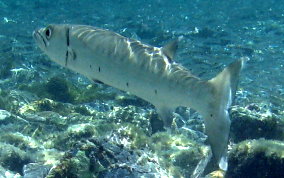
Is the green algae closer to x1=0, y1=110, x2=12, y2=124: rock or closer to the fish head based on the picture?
x1=0, y1=110, x2=12, y2=124: rock

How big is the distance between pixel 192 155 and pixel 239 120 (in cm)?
151

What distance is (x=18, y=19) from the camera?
25.4 meters

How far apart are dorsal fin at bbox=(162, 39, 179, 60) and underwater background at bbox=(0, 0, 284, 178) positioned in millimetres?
1852

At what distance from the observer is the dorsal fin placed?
408 centimetres

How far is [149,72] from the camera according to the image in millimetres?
3854

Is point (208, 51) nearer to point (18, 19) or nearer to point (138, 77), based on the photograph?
point (138, 77)

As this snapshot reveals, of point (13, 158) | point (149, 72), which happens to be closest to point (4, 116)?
point (13, 158)

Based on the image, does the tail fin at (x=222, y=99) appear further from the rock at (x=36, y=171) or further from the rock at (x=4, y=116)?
the rock at (x=4, y=116)

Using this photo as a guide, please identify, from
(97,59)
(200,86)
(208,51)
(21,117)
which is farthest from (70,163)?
(208,51)

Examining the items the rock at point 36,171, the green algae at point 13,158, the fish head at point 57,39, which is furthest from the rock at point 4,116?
the fish head at point 57,39

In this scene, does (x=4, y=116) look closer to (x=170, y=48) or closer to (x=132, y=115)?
(x=132, y=115)

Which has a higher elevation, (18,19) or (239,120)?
(239,120)

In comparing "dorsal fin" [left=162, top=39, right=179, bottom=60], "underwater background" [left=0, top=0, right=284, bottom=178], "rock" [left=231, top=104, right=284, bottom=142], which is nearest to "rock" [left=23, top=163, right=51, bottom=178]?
"underwater background" [left=0, top=0, right=284, bottom=178]

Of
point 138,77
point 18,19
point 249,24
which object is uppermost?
point 138,77
